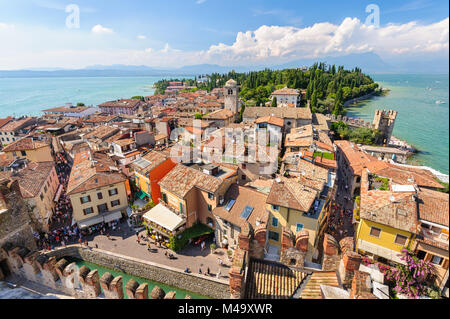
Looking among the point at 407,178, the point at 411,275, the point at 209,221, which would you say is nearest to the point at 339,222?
the point at 407,178

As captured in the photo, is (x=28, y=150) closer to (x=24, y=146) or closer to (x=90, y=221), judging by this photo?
(x=24, y=146)

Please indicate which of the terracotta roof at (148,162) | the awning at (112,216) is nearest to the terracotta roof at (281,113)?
the terracotta roof at (148,162)

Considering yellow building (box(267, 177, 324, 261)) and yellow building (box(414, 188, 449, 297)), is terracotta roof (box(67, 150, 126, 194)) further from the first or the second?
yellow building (box(414, 188, 449, 297))

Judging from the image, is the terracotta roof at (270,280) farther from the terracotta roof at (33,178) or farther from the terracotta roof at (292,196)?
the terracotta roof at (33,178)

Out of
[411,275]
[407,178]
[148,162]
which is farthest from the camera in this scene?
[148,162]

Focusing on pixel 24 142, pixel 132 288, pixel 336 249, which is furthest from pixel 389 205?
pixel 24 142

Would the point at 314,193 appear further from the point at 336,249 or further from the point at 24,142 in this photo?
the point at 24,142

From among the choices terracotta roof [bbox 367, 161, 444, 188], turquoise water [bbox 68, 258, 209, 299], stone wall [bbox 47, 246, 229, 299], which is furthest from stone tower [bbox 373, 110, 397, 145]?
turquoise water [bbox 68, 258, 209, 299]
